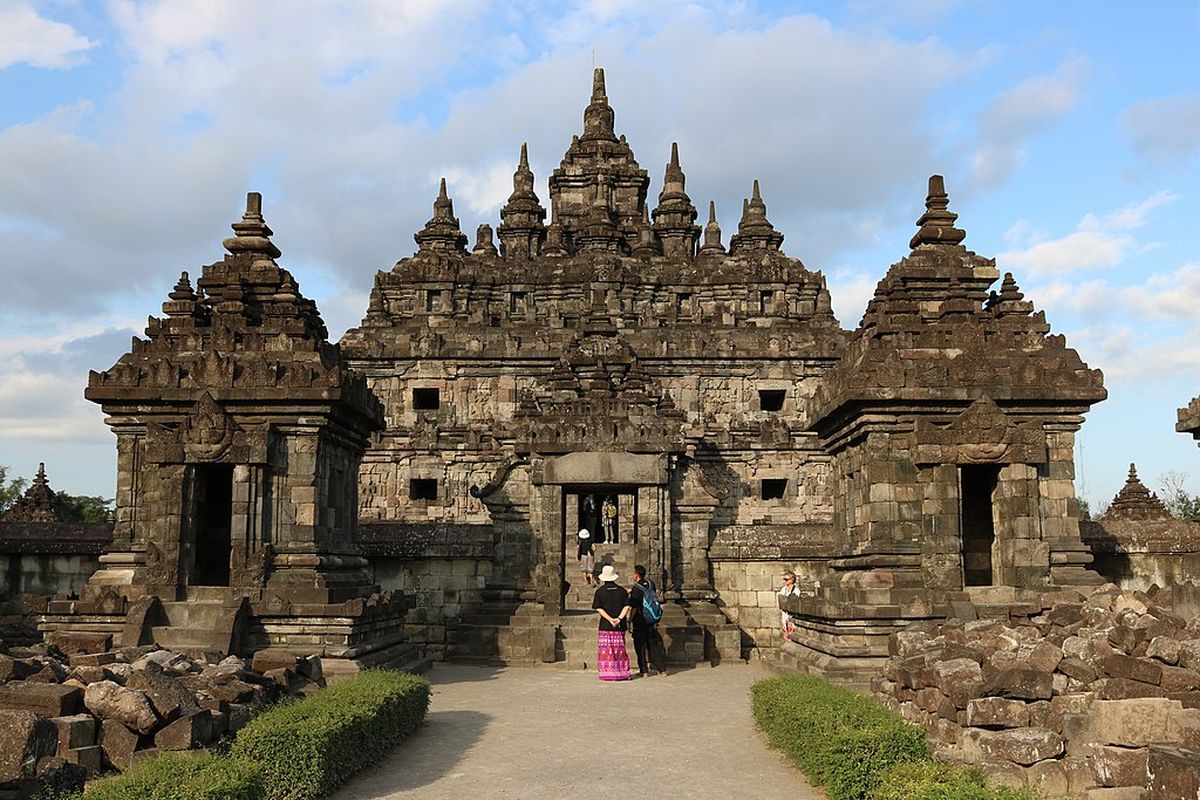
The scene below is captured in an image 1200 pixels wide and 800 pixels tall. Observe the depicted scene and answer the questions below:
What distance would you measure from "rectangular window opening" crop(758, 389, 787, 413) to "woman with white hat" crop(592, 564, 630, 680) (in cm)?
1938

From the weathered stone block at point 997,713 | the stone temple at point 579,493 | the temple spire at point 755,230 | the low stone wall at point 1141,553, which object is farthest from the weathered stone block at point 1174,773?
the temple spire at point 755,230

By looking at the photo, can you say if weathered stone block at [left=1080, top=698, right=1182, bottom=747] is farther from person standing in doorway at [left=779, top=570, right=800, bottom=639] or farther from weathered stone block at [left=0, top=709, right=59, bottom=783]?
person standing in doorway at [left=779, top=570, right=800, bottom=639]

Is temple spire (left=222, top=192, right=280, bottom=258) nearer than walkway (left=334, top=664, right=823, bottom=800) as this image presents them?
No

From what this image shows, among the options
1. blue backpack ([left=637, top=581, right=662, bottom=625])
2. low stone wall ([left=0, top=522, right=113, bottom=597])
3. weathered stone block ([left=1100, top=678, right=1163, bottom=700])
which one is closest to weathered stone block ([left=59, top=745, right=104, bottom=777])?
weathered stone block ([left=1100, top=678, right=1163, bottom=700])

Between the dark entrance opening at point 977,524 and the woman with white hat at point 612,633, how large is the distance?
4715 mm

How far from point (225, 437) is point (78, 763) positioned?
6.23 m

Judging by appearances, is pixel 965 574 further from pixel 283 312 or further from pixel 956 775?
pixel 283 312

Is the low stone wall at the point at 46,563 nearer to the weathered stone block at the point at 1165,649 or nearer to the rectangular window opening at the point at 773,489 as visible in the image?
the weathered stone block at the point at 1165,649

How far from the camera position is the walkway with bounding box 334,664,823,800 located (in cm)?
853

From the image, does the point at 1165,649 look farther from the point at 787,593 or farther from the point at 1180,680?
the point at 787,593

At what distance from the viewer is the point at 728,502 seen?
1225 inches

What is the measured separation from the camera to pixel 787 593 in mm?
16672

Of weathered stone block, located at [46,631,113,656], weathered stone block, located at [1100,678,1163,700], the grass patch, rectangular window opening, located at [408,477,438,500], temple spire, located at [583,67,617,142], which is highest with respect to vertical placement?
temple spire, located at [583,67,617,142]

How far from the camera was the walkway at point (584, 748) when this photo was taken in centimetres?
853
